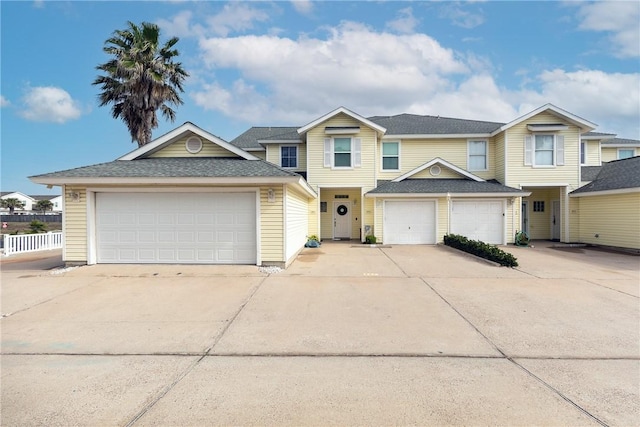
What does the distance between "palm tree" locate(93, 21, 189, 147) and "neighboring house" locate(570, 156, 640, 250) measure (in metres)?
21.5

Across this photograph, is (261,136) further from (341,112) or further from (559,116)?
(559,116)

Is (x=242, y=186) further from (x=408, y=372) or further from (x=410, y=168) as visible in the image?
(x=410, y=168)

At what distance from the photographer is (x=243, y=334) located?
454 centimetres

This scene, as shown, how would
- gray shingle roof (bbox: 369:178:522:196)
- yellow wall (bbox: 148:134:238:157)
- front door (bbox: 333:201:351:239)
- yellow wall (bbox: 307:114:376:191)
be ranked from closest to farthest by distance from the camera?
yellow wall (bbox: 148:134:238:157)
gray shingle roof (bbox: 369:178:522:196)
yellow wall (bbox: 307:114:376:191)
front door (bbox: 333:201:351:239)

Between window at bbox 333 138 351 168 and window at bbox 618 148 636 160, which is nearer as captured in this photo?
window at bbox 333 138 351 168

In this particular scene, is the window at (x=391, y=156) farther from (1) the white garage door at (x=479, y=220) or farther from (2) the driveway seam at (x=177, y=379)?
(2) the driveway seam at (x=177, y=379)

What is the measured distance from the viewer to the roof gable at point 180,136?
11.0 meters

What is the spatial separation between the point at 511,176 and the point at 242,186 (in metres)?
13.6

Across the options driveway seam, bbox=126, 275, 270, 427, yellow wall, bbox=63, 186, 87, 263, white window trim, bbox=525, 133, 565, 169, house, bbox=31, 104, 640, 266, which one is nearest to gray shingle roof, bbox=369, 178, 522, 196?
house, bbox=31, 104, 640, 266

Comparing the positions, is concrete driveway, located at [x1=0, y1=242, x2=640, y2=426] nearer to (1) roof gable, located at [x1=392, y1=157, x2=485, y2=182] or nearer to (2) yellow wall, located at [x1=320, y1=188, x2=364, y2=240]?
(1) roof gable, located at [x1=392, y1=157, x2=485, y2=182]

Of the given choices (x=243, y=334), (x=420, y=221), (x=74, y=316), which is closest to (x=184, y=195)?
(x=74, y=316)

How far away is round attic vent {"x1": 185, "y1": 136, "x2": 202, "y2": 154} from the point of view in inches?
448

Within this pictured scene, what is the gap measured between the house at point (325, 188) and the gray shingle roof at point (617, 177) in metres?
0.84

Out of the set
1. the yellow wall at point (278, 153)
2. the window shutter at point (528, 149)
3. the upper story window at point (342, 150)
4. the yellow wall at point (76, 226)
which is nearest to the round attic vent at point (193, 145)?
the yellow wall at point (76, 226)
